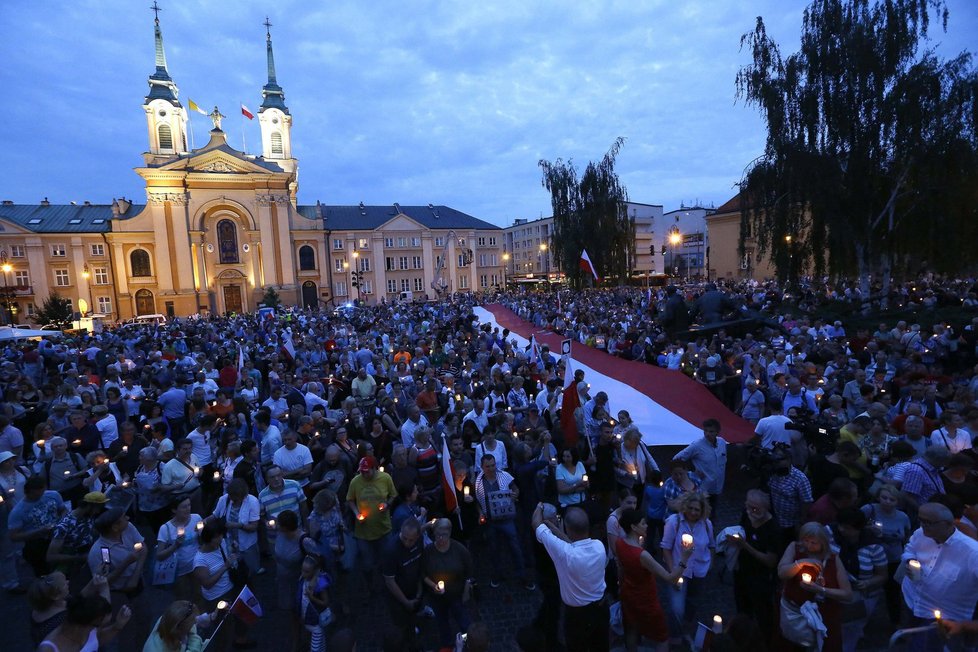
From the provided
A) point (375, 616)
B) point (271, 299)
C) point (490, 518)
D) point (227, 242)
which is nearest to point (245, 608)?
point (375, 616)

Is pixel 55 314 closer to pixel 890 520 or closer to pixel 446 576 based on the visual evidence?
pixel 446 576

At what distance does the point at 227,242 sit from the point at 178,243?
4384mm

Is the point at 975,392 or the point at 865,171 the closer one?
the point at 975,392

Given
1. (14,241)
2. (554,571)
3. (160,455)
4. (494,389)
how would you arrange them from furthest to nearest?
(14,241), (494,389), (160,455), (554,571)

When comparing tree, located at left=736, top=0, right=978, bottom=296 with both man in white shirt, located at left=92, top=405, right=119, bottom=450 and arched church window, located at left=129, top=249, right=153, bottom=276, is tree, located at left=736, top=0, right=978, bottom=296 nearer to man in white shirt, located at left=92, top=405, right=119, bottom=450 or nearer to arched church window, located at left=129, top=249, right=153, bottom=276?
man in white shirt, located at left=92, top=405, right=119, bottom=450

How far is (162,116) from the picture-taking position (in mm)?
54219

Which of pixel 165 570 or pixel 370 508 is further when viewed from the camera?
pixel 370 508

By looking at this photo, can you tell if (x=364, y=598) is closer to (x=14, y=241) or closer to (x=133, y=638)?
(x=133, y=638)

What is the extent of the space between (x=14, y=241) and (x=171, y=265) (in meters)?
14.8

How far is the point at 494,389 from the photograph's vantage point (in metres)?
9.26

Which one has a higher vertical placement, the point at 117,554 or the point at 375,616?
the point at 117,554

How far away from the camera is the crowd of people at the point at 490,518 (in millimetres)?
3709

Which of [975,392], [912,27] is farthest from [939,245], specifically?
[975,392]

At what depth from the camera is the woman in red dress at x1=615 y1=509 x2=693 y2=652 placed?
13.1 feet
